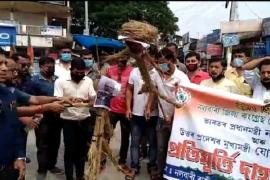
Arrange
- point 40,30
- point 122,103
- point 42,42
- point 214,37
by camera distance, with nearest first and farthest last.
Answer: point 122,103 < point 214,37 < point 42,42 < point 40,30

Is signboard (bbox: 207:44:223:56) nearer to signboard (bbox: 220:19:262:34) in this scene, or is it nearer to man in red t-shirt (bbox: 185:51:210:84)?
signboard (bbox: 220:19:262:34)

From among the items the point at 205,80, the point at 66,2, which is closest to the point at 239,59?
the point at 205,80

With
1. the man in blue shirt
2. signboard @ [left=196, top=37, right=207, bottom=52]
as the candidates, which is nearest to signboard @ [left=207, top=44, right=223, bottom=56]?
signboard @ [left=196, top=37, right=207, bottom=52]

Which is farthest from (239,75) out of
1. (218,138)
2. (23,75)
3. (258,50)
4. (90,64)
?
(258,50)

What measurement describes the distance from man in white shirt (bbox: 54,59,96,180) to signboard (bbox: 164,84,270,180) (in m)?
1.22

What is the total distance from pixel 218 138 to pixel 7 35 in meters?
8.02

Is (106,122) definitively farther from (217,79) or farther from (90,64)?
(90,64)

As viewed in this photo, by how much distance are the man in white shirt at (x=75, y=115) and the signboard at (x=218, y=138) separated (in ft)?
4.00

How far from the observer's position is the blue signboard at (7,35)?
1126cm

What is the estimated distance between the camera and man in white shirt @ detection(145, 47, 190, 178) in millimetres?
5539

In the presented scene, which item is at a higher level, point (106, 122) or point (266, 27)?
point (266, 27)

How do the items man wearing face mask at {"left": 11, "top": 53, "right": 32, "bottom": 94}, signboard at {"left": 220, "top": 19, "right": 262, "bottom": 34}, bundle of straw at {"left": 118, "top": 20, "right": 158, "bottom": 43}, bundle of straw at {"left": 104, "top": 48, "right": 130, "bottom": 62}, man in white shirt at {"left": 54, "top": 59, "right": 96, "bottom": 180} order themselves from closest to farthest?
1. bundle of straw at {"left": 118, "top": 20, "right": 158, "bottom": 43}
2. bundle of straw at {"left": 104, "top": 48, "right": 130, "bottom": 62}
3. man in white shirt at {"left": 54, "top": 59, "right": 96, "bottom": 180}
4. man wearing face mask at {"left": 11, "top": 53, "right": 32, "bottom": 94}
5. signboard at {"left": 220, "top": 19, "right": 262, "bottom": 34}

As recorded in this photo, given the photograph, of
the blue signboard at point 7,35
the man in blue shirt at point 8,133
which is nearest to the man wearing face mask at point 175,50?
the man in blue shirt at point 8,133

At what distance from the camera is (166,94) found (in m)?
5.42
